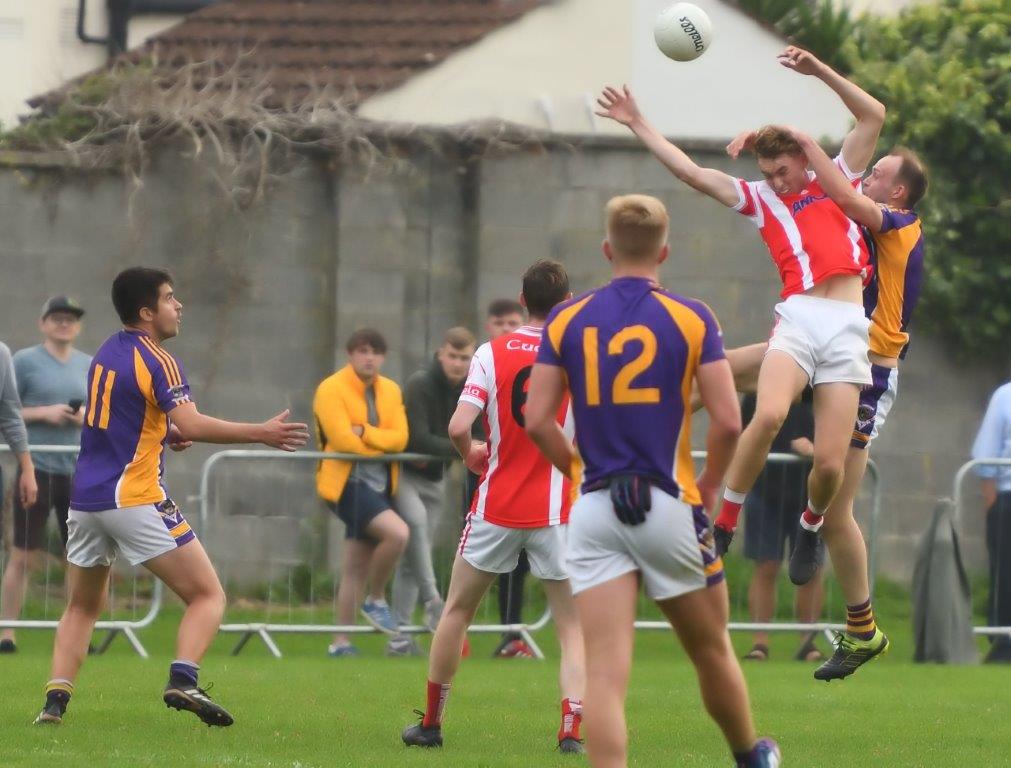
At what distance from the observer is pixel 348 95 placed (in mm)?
15922

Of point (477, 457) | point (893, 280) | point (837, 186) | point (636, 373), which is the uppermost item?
point (837, 186)

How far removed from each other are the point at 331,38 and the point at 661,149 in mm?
9535

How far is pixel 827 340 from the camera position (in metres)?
8.56

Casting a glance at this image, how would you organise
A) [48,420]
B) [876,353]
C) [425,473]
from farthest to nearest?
[425,473], [48,420], [876,353]

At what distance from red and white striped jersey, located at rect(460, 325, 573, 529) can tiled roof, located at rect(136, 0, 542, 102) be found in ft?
26.5

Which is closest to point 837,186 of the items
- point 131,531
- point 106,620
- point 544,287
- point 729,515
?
point 544,287

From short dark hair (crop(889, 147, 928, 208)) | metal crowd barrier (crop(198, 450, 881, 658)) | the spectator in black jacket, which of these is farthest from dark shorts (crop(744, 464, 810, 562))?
short dark hair (crop(889, 147, 928, 208))

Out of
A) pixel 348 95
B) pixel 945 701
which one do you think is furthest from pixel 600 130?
pixel 945 701

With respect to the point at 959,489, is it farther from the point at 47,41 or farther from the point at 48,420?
the point at 47,41

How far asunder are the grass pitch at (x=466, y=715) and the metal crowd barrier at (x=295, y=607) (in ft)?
0.72

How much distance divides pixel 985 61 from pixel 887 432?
11.5 ft

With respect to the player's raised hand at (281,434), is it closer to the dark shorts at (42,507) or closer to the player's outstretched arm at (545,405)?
the player's outstretched arm at (545,405)

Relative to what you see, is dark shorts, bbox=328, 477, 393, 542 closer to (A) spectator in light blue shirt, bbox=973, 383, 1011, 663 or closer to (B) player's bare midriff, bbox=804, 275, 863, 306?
(A) spectator in light blue shirt, bbox=973, 383, 1011, 663

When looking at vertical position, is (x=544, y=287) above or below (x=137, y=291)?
above
